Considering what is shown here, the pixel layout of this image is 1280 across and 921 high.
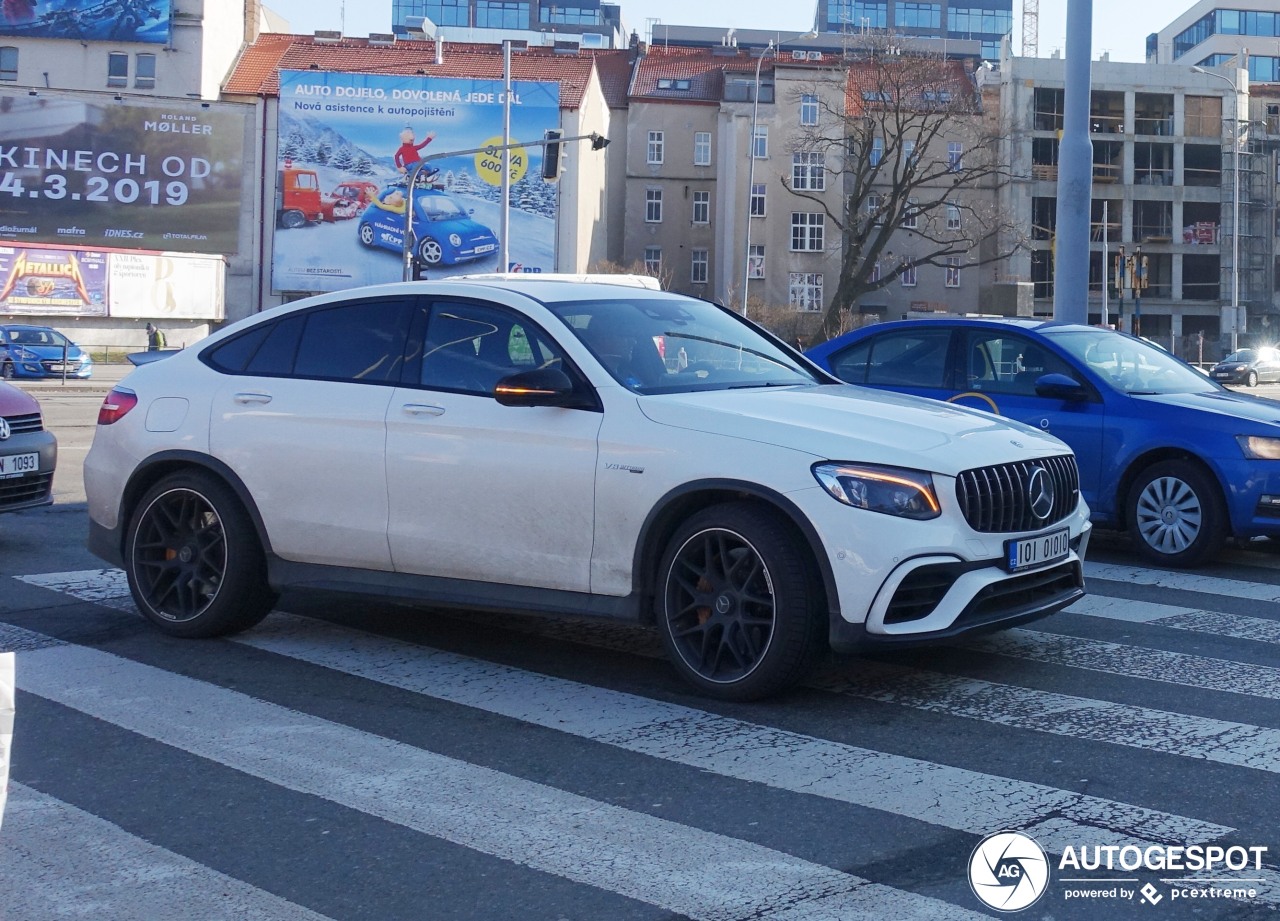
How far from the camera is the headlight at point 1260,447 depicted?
888 centimetres

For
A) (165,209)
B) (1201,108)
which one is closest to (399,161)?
(165,209)

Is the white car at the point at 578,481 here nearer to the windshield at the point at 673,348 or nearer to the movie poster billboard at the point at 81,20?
the windshield at the point at 673,348

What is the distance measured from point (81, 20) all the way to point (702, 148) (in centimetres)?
3065

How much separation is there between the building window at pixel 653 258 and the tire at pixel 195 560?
2805 inches

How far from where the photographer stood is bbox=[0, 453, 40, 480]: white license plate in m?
9.05

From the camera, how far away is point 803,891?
3.63m

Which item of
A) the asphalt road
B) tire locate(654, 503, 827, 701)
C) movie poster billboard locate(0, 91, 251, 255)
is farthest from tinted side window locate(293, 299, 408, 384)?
movie poster billboard locate(0, 91, 251, 255)

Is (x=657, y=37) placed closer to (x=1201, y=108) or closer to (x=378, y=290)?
(x=1201, y=108)

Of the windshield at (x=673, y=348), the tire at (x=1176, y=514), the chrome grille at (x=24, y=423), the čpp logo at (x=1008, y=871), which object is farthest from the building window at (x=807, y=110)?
the čpp logo at (x=1008, y=871)

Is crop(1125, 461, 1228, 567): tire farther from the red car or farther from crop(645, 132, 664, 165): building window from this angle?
crop(645, 132, 664, 165): building window

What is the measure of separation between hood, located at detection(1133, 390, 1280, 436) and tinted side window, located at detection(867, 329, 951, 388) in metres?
1.43

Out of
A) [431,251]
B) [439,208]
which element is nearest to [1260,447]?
[431,251]

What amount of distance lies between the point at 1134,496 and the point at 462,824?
6.39 m

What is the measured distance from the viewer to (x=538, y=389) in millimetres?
5812
